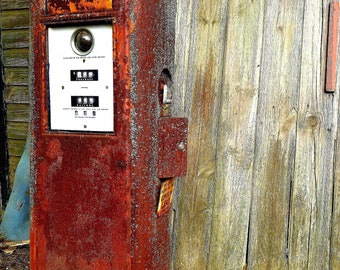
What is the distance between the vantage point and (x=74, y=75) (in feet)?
5.95

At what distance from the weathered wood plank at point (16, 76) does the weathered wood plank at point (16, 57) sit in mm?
32

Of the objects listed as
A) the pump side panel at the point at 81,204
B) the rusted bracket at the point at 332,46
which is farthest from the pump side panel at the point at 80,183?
the rusted bracket at the point at 332,46

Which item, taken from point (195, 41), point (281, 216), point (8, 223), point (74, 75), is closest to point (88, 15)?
point (74, 75)

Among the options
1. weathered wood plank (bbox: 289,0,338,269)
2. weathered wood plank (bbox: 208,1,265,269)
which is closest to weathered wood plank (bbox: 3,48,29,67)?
weathered wood plank (bbox: 208,1,265,269)

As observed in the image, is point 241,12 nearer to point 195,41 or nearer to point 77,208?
point 195,41

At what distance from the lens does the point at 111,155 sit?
1754mm

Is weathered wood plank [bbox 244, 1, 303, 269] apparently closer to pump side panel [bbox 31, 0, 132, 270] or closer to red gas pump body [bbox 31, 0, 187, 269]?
red gas pump body [bbox 31, 0, 187, 269]

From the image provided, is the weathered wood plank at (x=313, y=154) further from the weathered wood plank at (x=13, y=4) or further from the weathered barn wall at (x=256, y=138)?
the weathered wood plank at (x=13, y=4)

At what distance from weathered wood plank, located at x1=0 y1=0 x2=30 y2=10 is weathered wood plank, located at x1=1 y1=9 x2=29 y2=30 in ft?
0.10

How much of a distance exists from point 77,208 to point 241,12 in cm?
132

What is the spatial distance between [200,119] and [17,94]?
5.93 ft

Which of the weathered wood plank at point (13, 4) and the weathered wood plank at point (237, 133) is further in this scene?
the weathered wood plank at point (13, 4)

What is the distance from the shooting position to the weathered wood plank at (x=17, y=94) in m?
3.71

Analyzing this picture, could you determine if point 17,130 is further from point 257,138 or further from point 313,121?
point 313,121
